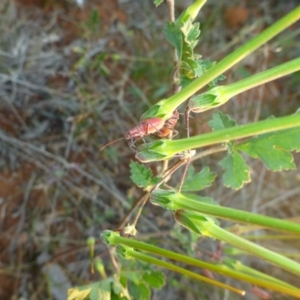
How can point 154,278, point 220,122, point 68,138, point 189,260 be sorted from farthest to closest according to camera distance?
point 68,138, point 154,278, point 220,122, point 189,260

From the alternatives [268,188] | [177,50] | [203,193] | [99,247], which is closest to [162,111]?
[177,50]

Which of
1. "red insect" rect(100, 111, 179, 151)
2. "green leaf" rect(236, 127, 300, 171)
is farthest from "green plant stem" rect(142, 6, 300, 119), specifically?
"green leaf" rect(236, 127, 300, 171)

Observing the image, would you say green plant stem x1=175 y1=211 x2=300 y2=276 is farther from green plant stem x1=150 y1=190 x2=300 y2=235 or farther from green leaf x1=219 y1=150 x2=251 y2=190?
green leaf x1=219 y1=150 x2=251 y2=190

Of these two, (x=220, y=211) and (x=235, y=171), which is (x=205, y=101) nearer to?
(x=220, y=211)

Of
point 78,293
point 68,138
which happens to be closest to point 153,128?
point 78,293

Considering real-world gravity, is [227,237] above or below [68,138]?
above

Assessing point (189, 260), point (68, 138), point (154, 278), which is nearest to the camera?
point (189, 260)

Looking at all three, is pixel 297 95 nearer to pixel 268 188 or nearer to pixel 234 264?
pixel 268 188
